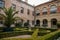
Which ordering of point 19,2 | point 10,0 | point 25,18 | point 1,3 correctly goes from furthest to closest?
point 25,18
point 19,2
point 10,0
point 1,3

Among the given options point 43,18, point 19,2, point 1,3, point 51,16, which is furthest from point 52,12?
point 1,3

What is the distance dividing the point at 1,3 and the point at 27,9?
9.66 metres

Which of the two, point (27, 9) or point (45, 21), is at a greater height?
point (27, 9)

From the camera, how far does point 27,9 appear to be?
3177cm

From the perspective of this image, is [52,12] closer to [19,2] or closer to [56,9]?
[56,9]

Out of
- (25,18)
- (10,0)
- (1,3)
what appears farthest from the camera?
(25,18)

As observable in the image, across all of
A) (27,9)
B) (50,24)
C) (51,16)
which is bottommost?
(50,24)

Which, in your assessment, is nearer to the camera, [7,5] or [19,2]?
[7,5]

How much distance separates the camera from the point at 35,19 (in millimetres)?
34469

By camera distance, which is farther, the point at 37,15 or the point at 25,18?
the point at 37,15

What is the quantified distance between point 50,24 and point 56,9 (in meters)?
4.07

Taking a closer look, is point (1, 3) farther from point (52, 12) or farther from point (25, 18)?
point (52, 12)

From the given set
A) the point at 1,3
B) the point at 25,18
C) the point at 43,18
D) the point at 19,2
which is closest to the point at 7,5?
the point at 1,3

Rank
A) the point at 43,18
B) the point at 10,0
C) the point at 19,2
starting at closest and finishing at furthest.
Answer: the point at 10,0
the point at 19,2
the point at 43,18
